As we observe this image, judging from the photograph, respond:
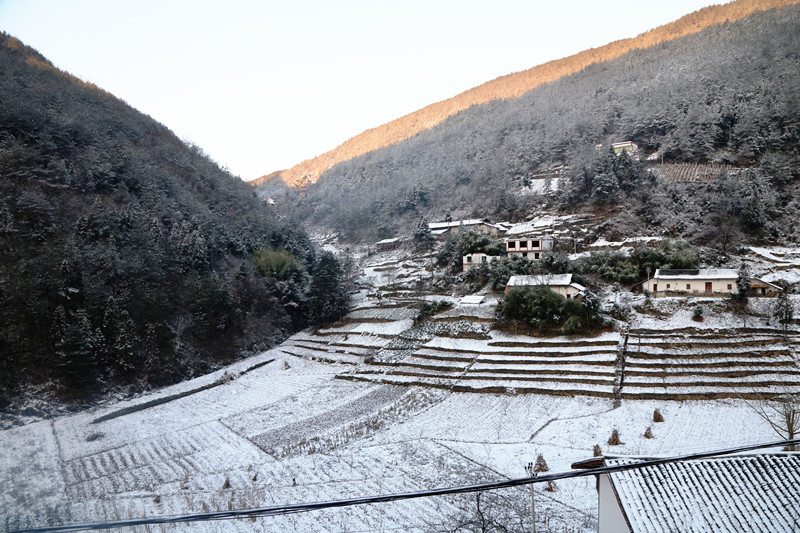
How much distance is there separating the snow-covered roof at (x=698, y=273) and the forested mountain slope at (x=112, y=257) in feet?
69.2

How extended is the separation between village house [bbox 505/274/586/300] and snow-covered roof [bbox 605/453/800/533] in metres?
19.5

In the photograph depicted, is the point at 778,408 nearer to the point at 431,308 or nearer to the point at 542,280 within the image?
the point at 542,280

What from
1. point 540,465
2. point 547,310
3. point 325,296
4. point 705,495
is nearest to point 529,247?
point 547,310

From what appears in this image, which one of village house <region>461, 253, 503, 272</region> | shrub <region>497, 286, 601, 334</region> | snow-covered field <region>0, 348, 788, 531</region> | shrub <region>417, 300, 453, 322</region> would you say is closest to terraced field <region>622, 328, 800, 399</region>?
snow-covered field <region>0, 348, 788, 531</region>

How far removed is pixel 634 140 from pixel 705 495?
51.1m

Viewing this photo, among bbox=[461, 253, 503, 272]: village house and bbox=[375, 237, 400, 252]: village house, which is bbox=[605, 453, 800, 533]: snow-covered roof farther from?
bbox=[375, 237, 400, 252]: village house

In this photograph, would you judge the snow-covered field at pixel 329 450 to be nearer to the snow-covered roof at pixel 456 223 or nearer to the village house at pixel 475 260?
the village house at pixel 475 260

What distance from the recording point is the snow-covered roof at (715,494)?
18.6ft

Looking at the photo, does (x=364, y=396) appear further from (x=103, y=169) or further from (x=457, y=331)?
(x=103, y=169)

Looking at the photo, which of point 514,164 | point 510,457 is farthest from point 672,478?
point 514,164

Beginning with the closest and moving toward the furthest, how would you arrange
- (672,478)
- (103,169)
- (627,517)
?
(627,517) → (672,478) → (103,169)

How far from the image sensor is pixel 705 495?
6.12m

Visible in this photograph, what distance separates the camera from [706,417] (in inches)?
561

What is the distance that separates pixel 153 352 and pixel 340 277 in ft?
47.5
